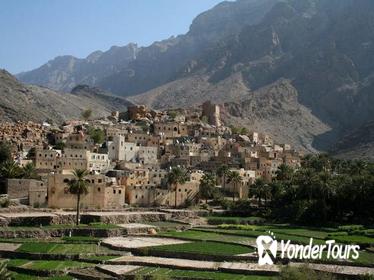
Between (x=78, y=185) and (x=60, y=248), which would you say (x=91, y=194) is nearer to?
(x=78, y=185)

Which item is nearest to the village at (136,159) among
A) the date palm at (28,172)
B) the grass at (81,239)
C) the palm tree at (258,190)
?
the date palm at (28,172)

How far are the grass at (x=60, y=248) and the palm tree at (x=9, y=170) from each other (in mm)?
17136

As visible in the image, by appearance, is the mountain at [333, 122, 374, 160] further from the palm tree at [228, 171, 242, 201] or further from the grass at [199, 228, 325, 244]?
the grass at [199, 228, 325, 244]

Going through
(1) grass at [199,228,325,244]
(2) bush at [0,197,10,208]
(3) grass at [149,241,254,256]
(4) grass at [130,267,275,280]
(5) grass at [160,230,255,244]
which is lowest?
(4) grass at [130,267,275,280]

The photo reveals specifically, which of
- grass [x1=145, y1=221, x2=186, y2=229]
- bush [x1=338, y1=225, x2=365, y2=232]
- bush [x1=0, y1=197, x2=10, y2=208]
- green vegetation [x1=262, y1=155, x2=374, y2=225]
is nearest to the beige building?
bush [x1=0, y1=197, x2=10, y2=208]

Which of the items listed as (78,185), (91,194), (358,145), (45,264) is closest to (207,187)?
(91,194)

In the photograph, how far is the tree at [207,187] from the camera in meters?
70.5

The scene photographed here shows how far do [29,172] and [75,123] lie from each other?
34.6 meters

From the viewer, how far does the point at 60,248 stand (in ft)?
154

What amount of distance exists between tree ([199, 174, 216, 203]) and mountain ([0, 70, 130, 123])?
6122 cm

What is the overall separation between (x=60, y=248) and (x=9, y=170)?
1976cm

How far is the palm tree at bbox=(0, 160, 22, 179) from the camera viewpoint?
64312mm

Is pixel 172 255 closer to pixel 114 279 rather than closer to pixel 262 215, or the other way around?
pixel 114 279

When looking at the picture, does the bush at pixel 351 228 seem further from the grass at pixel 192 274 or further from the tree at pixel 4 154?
the tree at pixel 4 154
